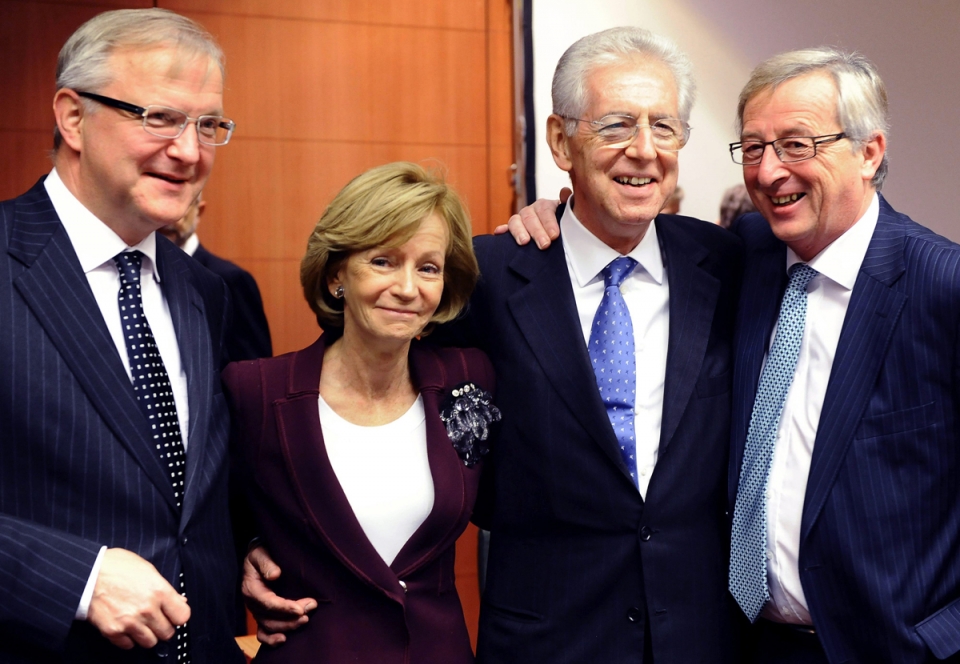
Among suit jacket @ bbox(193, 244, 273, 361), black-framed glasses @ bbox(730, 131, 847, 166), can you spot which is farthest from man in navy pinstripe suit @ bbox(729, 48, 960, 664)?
suit jacket @ bbox(193, 244, 273, 361)

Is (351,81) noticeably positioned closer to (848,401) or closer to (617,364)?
(617,364)

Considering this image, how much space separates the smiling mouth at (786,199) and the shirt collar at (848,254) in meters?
0.12

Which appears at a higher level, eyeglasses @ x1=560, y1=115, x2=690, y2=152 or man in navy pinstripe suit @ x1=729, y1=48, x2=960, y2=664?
eyeglasses @ x1=560, y1=115, x2=690, y2=152

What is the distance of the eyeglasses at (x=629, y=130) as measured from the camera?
7.10 feet

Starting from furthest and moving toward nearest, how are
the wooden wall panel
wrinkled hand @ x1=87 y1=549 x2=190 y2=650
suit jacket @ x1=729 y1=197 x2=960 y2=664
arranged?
the wooden wall panel
suit jacket @ x1=729 y1=197 x2=960 y2=664
wrinkled hand @ x1=87 y1=549 x2=190 y2=650

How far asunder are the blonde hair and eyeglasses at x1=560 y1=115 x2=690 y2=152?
35 centimetres

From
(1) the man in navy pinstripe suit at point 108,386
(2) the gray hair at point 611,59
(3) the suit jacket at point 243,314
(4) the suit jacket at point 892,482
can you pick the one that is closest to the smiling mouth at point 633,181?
(2) the gray hair at point 611,59

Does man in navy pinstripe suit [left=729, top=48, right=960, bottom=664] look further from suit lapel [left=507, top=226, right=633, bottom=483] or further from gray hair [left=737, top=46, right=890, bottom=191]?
suit lapel [left=507, top=226, right=633, bottom=483]

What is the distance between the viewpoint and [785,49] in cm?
466

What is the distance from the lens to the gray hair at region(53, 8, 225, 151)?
1.77m

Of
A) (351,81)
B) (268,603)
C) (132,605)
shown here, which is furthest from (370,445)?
(351,81)

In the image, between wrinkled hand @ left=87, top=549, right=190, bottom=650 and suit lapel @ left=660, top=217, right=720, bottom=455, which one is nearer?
wrinkled hand @ left=87, top=549, right=190, bottom=650

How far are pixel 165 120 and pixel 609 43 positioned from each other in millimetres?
989

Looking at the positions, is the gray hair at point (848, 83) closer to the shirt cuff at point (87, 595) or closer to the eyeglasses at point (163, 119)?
the eyeglasses at point (163, 119)
